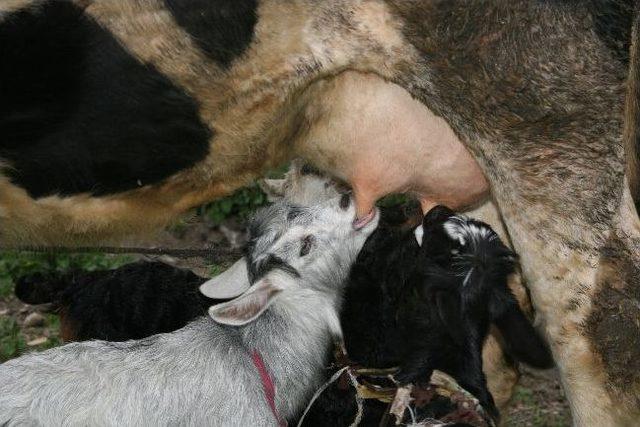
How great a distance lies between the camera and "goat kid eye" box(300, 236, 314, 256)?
15.7 ft

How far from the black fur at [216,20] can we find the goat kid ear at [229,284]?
4.53ft

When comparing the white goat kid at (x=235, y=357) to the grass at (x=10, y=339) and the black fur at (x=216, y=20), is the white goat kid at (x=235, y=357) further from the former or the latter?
the grass at (x=10, y=339)

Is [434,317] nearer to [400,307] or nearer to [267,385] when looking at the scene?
[400,307]

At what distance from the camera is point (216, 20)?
3.96 m

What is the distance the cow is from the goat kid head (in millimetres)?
651

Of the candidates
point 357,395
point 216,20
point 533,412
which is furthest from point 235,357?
point 533,412

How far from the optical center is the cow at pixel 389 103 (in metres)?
3.85

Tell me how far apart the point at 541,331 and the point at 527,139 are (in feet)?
2.81

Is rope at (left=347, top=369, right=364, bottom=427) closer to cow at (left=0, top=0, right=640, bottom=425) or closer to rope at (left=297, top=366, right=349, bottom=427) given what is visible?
rope at (left=297, top=366, right=349, bottom=427)

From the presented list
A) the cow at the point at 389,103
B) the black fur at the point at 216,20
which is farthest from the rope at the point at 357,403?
the black fur at the point at 216,20

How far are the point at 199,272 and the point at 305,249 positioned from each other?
2353 millimetres

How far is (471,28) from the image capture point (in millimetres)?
3877

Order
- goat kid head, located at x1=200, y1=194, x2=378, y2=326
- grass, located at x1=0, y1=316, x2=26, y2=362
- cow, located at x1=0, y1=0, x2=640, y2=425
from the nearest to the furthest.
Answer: cow, located at x1=0, y1=0, x2=640, y2=425
goat kid head, located at x1=200, y1=194, x2=378, y2=326
grass, located at x1=0, y1=316, x2=26, y2=362

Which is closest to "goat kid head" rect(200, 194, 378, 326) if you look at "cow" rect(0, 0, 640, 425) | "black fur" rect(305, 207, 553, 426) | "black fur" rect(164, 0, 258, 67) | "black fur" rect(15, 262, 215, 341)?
"black fur" rect(305, 207, 553, 426)
